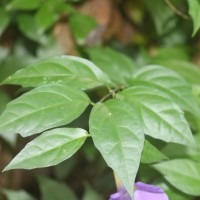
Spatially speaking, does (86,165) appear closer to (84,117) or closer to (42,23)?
(84,117)

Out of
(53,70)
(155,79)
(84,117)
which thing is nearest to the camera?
(53,70)

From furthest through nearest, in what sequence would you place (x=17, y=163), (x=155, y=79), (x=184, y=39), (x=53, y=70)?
(x=184, y=39) < (x=155, y=79) < (x=53, y=70) < (x=17, y=163)

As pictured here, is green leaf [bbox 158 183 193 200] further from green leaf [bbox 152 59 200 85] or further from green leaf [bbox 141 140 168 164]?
green leaf [bbox 152 59 200 85]

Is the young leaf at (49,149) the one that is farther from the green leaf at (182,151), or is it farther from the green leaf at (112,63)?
the green leaf at (112,63)

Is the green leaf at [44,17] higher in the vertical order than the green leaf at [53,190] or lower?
higher

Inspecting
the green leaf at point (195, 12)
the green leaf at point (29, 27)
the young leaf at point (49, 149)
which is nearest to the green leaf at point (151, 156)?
the young leaf at point (49, 149)

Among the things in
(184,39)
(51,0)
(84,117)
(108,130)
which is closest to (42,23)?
(51,0)

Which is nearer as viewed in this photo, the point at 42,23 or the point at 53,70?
the point at 53,70
